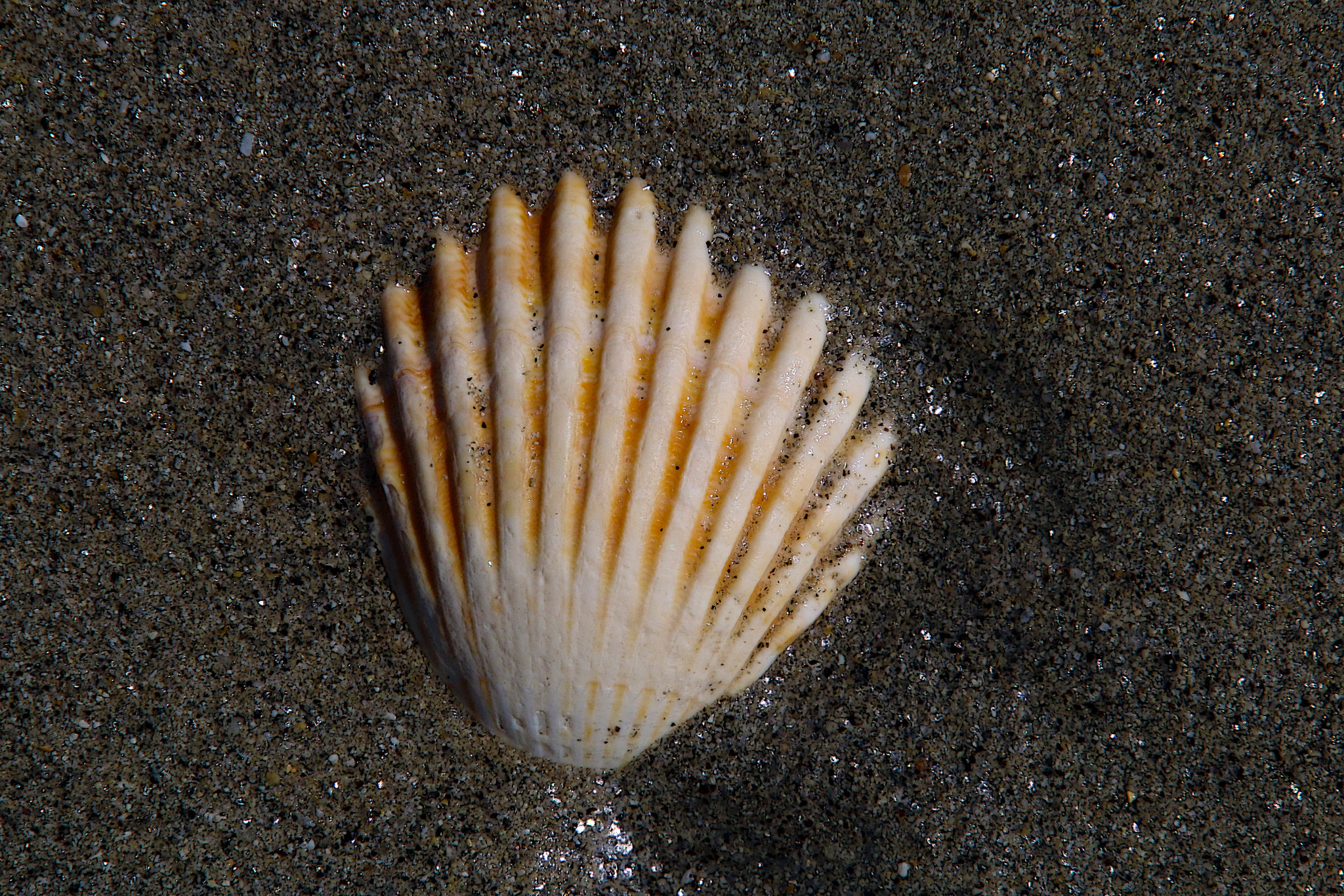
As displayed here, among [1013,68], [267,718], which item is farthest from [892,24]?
[267,718]

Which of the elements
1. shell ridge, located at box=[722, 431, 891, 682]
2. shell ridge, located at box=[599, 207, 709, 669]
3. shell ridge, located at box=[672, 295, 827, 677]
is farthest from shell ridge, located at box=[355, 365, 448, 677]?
shell ridge, located at box=[722, 431, 891, 682]

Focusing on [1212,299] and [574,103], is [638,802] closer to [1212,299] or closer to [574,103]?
[574,103]

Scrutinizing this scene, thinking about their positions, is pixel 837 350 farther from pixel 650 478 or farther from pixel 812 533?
pixel 650 478

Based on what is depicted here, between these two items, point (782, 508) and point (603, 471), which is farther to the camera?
point (782, 508)

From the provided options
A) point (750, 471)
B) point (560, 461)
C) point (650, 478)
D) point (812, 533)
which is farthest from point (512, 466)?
point (812, 533)

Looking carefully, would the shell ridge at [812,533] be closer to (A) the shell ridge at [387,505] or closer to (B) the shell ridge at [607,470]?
(B) the shell ridge at [607,470]

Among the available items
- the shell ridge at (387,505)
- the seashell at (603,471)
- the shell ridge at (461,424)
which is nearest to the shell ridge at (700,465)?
the seashell at (603,471)
